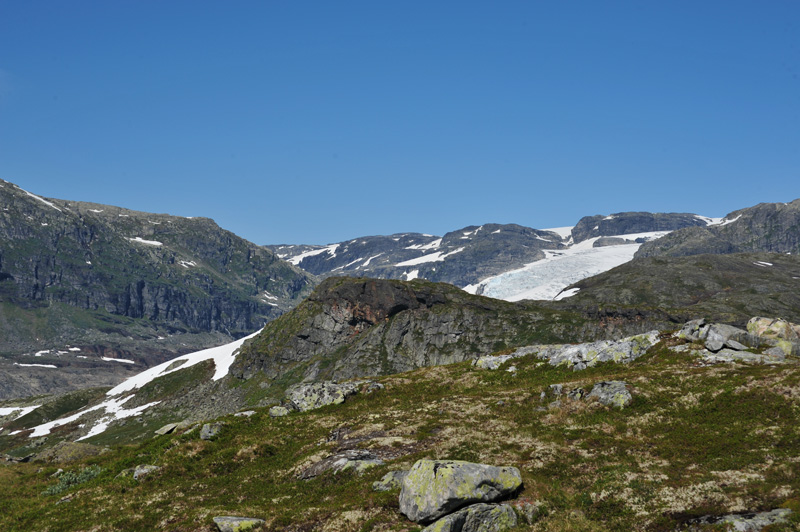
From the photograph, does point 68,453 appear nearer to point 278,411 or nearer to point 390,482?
point 278,411

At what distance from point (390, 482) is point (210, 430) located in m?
22.0

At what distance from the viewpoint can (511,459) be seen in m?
31.3

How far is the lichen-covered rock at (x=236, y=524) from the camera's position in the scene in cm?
2488

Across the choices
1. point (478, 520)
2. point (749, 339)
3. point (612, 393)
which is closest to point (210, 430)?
point (478, 520)

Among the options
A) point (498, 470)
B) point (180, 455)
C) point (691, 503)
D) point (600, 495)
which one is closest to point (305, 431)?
point (180, 455)

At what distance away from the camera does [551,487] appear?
86.8 feet

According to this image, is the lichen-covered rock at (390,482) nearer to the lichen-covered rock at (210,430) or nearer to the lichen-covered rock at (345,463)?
the lichen-covered rock at (345,463)

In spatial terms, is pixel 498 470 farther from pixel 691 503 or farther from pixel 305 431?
pixel 305 431

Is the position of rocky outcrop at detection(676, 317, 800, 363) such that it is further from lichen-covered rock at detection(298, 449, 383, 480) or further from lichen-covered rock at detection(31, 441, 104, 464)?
lichen-covered rock at detection(31, 441, 104, 464)

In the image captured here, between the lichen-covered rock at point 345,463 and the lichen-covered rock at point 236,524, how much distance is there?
7.33 m

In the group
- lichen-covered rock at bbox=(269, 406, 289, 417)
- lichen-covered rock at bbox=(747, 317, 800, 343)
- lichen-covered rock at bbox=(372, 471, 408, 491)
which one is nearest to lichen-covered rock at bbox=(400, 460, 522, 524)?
lichen-covered rock at bbox=(372, 471, 408, 491)

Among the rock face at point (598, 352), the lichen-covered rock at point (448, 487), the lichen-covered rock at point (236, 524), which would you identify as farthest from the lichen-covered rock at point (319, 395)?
the lichen-covered rock at point (448, 487)

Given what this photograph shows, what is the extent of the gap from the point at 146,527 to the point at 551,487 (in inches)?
869

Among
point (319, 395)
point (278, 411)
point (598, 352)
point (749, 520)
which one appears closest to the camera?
point (749, 520)
